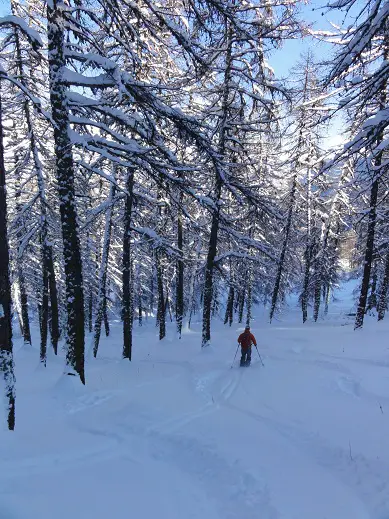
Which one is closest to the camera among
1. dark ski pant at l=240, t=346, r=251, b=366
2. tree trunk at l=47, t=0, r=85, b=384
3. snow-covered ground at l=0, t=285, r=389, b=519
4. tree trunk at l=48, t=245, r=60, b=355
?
snow-covered ground at l=0, t=285, r=389, b=519

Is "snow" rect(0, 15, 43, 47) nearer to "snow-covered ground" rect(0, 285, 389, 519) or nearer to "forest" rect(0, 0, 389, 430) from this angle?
"forest" rect(0, 0, 389, 430)

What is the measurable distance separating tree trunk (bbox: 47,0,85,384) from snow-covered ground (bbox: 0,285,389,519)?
1013 mm

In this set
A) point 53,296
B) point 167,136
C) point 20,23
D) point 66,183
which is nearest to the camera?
point 20,23

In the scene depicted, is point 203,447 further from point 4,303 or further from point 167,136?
point 167,136

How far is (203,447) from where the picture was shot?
581cm

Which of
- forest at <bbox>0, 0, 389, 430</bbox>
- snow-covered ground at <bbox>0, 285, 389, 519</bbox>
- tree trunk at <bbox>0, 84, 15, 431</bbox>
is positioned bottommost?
snow-covered ground at <bbox>0, 285, 389, 519</bbox>

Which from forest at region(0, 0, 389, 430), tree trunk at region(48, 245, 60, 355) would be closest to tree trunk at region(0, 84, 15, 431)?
forest at region(0, 0, 389, 430)

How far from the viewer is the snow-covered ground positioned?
4.36 meters

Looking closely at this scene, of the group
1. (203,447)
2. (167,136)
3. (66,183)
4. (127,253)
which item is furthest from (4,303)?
(127,253)

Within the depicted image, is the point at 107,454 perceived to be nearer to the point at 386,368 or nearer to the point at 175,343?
the point at 386,368

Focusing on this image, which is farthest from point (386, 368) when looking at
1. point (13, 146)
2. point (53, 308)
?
point (13, 146)

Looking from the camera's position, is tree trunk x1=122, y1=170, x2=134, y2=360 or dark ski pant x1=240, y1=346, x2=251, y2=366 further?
tree trunk x1=122, y1=170, x2=134, y2=360

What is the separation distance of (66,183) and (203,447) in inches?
231

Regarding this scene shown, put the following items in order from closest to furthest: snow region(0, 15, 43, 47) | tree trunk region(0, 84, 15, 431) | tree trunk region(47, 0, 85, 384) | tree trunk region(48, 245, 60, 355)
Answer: snow region(0, 15, 43, 47) → tree trunk region(0, 84, 15, 431) → tree trunk region(47, 0, 85, 384) → tree trunk region(48, 245, 60, 355)
